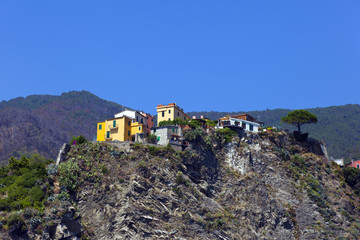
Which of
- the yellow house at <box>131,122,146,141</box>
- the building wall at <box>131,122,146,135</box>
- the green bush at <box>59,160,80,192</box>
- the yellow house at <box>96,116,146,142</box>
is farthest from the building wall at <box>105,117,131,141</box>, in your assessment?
the green bush at <box>59,160,80,192</box>

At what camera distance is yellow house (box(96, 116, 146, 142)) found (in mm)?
77812

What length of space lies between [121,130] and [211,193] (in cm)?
1738

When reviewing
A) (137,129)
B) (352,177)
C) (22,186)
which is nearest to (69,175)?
(22,186)

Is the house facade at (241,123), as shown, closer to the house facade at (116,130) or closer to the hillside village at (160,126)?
the hillside village at (160,126)

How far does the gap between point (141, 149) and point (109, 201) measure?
10004 millimetres

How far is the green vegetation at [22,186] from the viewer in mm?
60406

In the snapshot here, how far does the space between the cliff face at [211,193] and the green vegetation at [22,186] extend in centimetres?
210

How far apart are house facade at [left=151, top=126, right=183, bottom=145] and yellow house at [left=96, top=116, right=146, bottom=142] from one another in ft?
11.8

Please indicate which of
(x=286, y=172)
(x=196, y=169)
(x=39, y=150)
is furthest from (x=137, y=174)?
(x=39, y=150)

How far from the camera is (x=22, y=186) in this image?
64.4m

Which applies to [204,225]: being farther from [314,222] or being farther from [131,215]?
[314,222]

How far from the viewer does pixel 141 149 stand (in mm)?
70750

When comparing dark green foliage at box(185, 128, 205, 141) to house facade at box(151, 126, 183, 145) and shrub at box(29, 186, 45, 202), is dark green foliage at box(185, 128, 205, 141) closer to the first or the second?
house facade at box(151, 126, 183, 145)

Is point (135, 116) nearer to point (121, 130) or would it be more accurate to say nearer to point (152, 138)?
A: point (121, 130)
